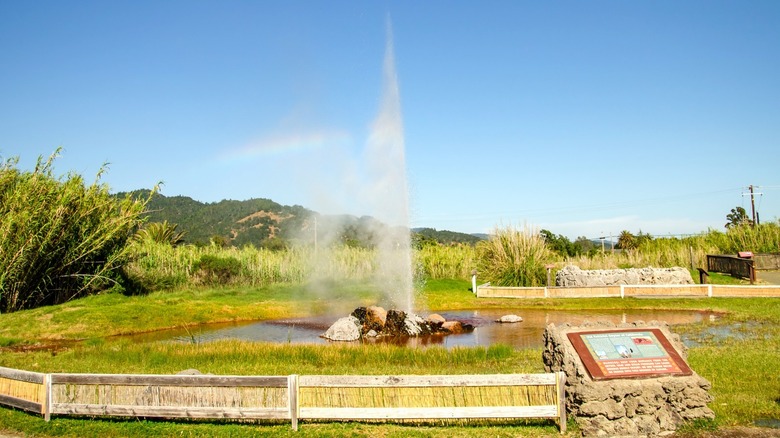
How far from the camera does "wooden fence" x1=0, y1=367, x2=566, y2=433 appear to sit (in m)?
8.49

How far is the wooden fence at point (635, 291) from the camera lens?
25.3 metres

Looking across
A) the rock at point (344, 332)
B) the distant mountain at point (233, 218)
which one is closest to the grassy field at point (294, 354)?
the rock at point (344, 332)

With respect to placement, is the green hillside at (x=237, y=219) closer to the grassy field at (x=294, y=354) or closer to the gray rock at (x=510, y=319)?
the grassy field at (x=294, y=354)

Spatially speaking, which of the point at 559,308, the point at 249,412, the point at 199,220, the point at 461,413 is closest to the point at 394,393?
the point at 461,413

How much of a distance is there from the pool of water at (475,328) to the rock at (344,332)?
18.2 inches

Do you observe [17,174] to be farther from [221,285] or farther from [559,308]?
[559,308]

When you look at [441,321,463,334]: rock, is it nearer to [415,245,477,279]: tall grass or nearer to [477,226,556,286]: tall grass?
[477,226,556,286]: tall grass

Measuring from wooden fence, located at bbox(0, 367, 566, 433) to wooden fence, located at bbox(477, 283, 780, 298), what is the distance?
66.5ft

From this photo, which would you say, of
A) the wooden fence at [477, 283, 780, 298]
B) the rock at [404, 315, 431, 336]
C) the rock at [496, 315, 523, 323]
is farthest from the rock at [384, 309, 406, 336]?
the wooden fence at [477, 283, 780, 298]

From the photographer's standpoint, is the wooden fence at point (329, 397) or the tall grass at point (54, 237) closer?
the wooden fence at point (329, 397)

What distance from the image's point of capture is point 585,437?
819 cm

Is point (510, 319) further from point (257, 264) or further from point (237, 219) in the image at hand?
point (237, 219)

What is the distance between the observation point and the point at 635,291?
2727cm

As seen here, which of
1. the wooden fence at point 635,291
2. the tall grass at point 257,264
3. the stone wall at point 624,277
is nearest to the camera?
the wooden fence at point 635,291
